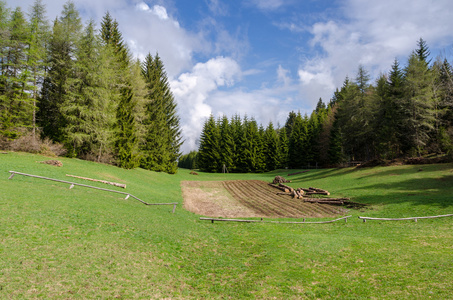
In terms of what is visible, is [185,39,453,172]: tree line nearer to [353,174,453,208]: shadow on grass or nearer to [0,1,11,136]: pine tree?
[353,174,453,208]: shadow on grass

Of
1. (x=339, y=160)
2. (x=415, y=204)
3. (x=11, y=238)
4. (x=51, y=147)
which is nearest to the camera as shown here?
(x=11, y=238)

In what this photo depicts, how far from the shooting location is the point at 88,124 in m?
30.8

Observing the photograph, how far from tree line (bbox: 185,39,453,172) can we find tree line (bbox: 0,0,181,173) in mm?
34118

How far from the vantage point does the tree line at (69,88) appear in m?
27.1

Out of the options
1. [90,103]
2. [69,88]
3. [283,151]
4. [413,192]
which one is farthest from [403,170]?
[69,88]

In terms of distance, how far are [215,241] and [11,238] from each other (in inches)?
318

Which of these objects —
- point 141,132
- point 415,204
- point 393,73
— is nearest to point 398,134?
point 393,73

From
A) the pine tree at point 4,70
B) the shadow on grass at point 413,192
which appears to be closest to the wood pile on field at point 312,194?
the shadow on grass at point 413,192

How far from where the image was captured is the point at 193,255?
9766mm

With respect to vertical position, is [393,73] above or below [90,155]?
above

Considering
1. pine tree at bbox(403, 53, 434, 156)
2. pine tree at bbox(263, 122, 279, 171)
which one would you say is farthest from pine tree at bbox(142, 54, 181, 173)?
pine tree at bbox(403, 53, 434, 156)

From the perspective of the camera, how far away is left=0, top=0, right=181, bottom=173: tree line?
27.1m

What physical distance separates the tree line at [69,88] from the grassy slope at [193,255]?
16.8m

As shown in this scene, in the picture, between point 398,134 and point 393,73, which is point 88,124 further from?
point 393,73
